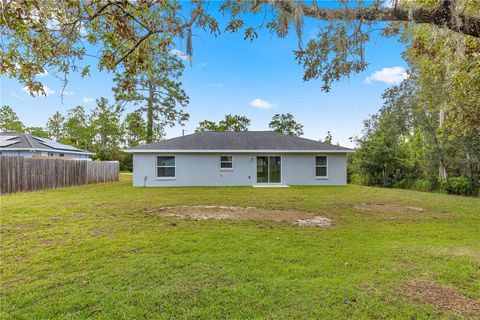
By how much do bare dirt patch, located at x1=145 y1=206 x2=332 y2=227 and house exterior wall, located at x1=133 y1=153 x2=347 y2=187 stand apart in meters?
7.24

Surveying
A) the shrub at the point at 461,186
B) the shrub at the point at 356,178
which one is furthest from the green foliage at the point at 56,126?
the shrub at the point at 461,186

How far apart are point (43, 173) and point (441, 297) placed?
49.6ft

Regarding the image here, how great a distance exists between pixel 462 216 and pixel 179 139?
47.8 feet

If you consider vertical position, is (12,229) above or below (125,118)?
below

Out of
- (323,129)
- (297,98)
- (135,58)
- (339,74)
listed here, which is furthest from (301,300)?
(323,129)

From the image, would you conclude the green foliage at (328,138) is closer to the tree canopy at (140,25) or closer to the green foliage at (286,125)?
the green foliage at (286,125)

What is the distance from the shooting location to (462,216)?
7.04 metres

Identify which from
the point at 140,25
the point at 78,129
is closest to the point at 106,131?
the point at 78,129

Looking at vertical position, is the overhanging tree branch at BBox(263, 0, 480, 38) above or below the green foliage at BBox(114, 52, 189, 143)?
below

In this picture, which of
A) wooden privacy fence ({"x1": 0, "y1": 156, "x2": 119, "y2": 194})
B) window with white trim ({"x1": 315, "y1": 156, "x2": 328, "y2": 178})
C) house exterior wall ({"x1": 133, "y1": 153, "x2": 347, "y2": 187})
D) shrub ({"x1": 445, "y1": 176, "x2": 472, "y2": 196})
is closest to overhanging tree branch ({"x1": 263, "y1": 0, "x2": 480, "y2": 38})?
house exterior wall ({"x1": 133, "y1": 153, "x2": 347, "y2": 187})

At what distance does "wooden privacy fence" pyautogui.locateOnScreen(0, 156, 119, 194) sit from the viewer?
10172mm

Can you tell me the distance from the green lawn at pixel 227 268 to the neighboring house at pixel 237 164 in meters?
8.70

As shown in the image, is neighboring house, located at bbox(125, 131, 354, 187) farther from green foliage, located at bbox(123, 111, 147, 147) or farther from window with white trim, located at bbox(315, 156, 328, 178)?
green foliage, located at bbox(123, 111, 147, 147)

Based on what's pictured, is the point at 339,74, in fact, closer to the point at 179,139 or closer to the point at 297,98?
the point at 179,139
